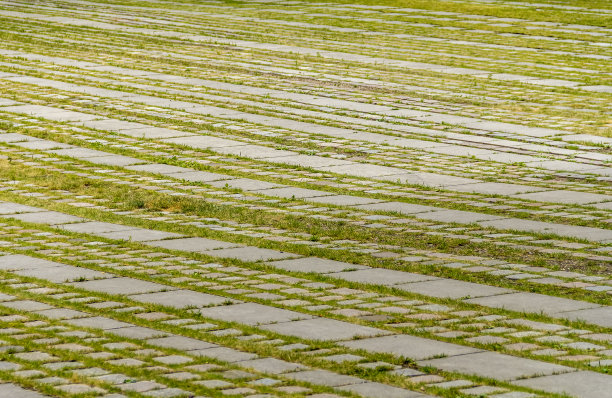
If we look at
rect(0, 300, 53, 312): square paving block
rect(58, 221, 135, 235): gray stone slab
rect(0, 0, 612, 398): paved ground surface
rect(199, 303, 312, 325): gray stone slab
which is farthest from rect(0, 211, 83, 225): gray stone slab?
rect(199, 303, 312, 325): gray stone slab

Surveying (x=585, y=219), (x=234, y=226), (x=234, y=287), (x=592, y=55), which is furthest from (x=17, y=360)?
(x=592, y=55)

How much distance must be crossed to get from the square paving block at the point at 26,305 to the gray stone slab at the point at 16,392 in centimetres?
162

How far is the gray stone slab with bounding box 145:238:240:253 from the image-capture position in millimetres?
9961

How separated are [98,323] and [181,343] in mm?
726

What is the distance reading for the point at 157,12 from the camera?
102ft

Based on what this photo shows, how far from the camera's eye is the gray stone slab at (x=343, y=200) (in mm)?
11664

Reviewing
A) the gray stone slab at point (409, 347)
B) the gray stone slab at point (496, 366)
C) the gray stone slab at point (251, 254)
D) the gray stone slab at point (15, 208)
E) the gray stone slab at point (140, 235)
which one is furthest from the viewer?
the gray stone slab at point (15, 208)

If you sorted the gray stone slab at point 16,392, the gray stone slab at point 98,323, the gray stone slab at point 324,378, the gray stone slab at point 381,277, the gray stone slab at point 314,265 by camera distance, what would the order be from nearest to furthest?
the gray stone slab at point 16,392, the gray stone slab at point 324,378, the gray stone slab at point 98,323, the gray stone slab at point 381,277, the gray stone slab at point 314,265

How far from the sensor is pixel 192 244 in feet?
33.2

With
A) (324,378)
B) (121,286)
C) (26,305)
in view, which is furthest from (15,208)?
(324,378)

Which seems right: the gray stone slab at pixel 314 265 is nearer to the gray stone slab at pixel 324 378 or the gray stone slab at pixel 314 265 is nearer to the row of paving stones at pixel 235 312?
the row of paving stones at pixel 235 312

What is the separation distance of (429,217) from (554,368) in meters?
4.22

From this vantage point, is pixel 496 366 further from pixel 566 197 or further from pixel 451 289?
pixel 566 197

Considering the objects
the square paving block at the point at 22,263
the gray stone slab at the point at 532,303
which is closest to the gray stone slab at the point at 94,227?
the square paving block at the point at 22,263
